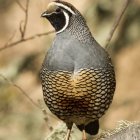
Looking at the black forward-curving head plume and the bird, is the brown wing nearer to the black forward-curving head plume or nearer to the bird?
the bird

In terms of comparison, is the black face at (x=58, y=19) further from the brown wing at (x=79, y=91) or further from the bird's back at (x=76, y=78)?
the brown wing at (x=79, y=91)

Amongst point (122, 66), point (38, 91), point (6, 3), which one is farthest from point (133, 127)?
point (122, 66)

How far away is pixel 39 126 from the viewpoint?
8398 mm

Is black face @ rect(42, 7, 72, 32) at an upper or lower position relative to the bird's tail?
upper

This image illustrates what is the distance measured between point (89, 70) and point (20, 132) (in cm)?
355

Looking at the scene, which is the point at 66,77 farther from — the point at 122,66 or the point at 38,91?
the point at 122,66

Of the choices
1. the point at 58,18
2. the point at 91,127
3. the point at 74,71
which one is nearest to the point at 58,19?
the point at 58,18

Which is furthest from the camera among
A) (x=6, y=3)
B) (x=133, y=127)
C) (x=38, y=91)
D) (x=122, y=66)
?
(x=122, y=66)

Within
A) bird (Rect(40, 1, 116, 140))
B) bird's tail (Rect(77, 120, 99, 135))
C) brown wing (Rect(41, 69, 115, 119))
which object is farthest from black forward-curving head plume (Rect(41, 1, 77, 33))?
bird's tail (Rect(77, 120, 99, 135))

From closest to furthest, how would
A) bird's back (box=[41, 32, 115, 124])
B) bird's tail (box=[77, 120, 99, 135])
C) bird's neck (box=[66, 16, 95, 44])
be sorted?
bird's back (box=[41, 32, 115, 124]), bird's neck (box=[66, 16, 95, 44]), bird's tail (box=[77, 120, 99, 135])

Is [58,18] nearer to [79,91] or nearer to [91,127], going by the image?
[79,91]

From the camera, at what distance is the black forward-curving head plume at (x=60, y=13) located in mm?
5359

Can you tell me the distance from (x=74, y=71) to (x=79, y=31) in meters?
0.31

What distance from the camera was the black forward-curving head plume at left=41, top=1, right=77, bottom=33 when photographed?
17.6ft
